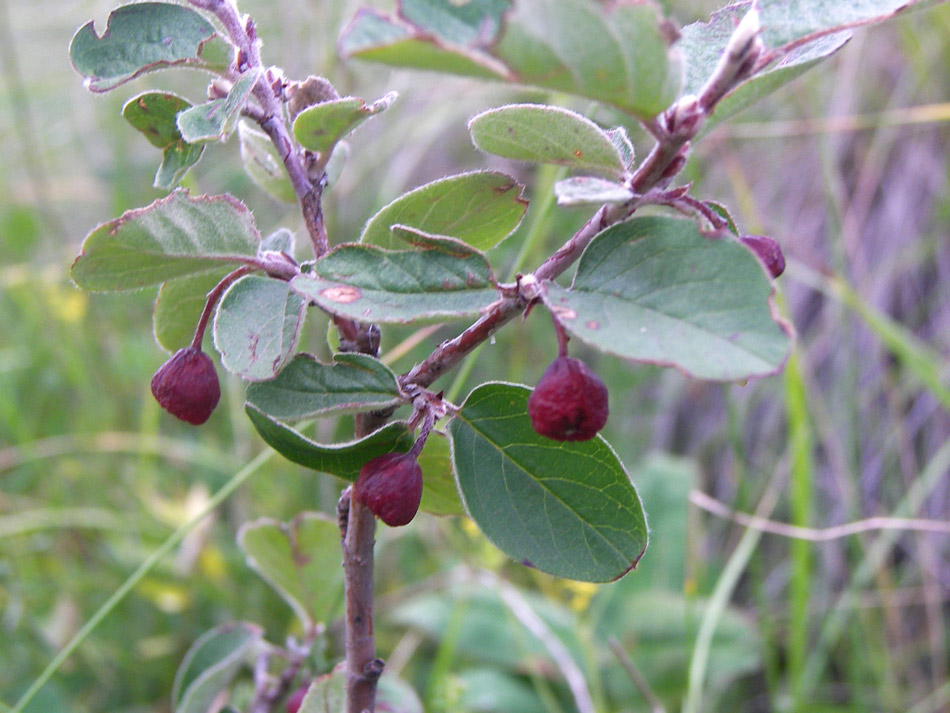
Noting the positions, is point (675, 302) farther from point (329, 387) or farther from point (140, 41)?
point (140, 41)

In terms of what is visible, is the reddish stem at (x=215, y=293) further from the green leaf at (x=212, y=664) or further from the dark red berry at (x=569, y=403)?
the green leaf at (x=212, y=664)

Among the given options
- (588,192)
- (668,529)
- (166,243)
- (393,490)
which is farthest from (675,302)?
(668,529)

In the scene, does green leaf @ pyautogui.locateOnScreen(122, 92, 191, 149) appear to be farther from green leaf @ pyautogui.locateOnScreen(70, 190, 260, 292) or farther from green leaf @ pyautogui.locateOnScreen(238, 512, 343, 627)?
green leaf @ pyautogui.locateOnScreen(238, 512, 343, 627)

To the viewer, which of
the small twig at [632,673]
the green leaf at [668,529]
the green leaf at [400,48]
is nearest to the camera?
the green leaf at [400,48]

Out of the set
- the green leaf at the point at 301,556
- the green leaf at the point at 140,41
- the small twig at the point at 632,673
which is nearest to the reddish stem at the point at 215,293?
the green leaf at the point at 140,41

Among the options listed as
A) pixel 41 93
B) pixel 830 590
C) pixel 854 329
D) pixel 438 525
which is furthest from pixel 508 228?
pixel 41 93

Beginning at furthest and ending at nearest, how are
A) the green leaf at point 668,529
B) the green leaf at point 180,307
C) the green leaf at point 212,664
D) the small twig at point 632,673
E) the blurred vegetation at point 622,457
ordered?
the green leaf at point 668,529, the blurred vegetation at point 622,457, the small twig at point 632,673, the green leaf at point 212,664, the green leaf at point 180,307
